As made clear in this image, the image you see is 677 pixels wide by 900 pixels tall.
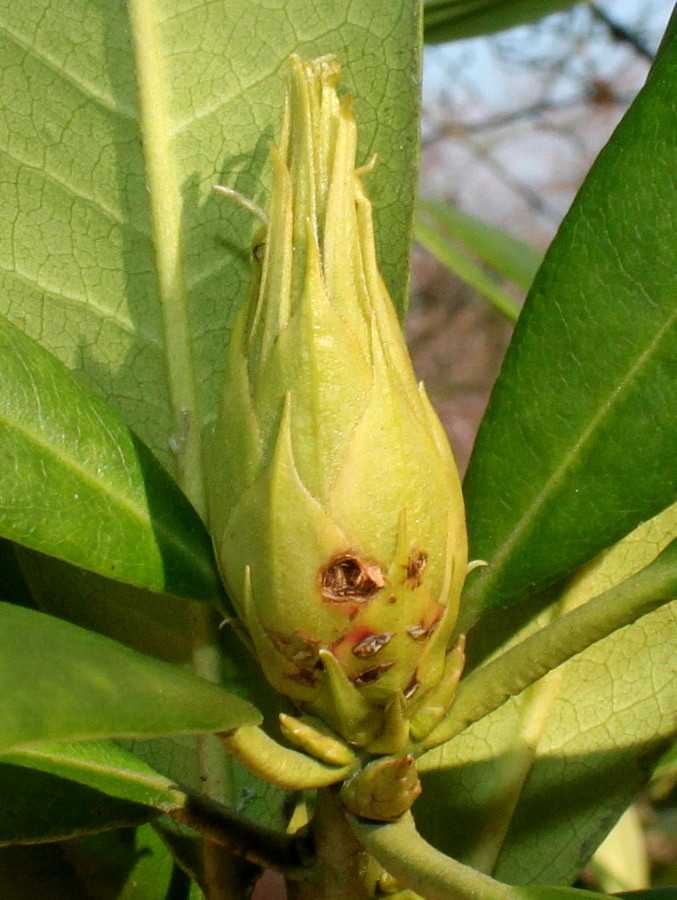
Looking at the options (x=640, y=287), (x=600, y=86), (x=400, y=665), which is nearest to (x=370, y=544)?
(x=400, y=665)

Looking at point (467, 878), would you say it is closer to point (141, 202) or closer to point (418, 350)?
point (141, 202)

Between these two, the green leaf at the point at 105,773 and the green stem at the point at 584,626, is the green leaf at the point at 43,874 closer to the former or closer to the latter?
the green leaf at the point at 105,773

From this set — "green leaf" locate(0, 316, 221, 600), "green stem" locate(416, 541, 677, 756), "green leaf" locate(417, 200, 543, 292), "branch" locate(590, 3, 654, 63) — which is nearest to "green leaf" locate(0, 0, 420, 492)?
"green leaf" locate(0, 316, 221, 600)

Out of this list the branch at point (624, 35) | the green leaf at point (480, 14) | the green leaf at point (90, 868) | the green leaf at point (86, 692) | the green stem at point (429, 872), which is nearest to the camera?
the green leaf at point (86, 692)

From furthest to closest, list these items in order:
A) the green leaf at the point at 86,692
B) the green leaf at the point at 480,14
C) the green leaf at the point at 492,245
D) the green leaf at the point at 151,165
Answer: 1. the green leaf at the point at 492,245
2. the green leaf at the point at 480,14
3. the green leaf at the point at 151,165
4. the green leaf at the point at 86,692

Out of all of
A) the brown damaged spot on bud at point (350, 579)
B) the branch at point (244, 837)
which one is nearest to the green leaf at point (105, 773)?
the branch at point (244, 837)

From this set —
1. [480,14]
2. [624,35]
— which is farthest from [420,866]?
[624,35]
